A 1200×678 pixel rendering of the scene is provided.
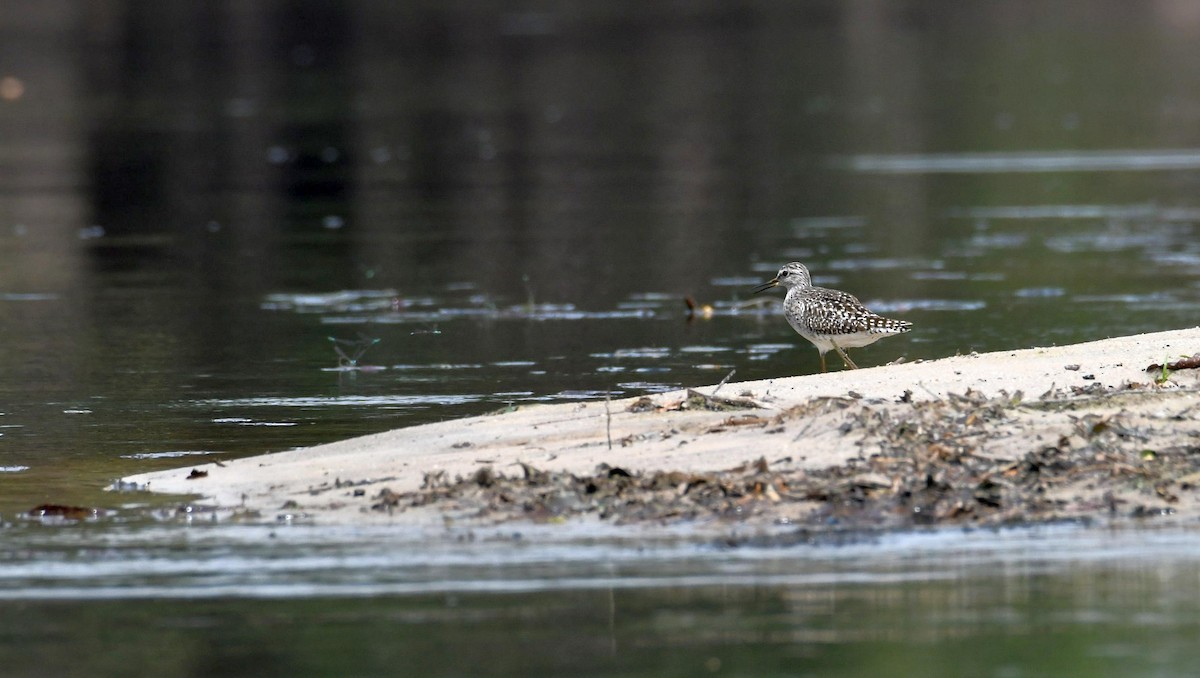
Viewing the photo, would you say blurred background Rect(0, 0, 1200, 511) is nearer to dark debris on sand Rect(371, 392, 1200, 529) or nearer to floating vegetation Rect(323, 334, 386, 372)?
floating vegetation Rect(323, 334, 386, 372)

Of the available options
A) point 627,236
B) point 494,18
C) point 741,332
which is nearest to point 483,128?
point 627,236

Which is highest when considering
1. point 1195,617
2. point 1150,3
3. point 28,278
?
point 1150,3

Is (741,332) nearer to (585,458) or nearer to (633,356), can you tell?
(633,356)

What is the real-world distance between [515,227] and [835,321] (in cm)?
1152

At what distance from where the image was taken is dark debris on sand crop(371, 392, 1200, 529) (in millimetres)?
9969

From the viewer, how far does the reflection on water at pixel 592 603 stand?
779 centimetres

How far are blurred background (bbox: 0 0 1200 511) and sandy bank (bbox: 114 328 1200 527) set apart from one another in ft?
4.04

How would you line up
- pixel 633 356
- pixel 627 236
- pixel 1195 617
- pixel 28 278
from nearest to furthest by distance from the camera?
pixel 1195 617 → pixel 633 356 → pixel 28 278 → pixel 627 236

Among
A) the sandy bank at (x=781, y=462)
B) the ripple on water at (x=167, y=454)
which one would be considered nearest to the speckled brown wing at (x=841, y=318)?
the sandy bank at (x=781, y=462)

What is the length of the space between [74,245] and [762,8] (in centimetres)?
6848

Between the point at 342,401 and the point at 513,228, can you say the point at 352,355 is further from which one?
the point at 513,228

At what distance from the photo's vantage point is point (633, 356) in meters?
15.9

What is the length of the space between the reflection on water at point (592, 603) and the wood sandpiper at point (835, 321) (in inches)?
161

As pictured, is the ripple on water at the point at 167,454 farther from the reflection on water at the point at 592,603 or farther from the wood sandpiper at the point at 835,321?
the wood sandpiper at the point at 835,321
